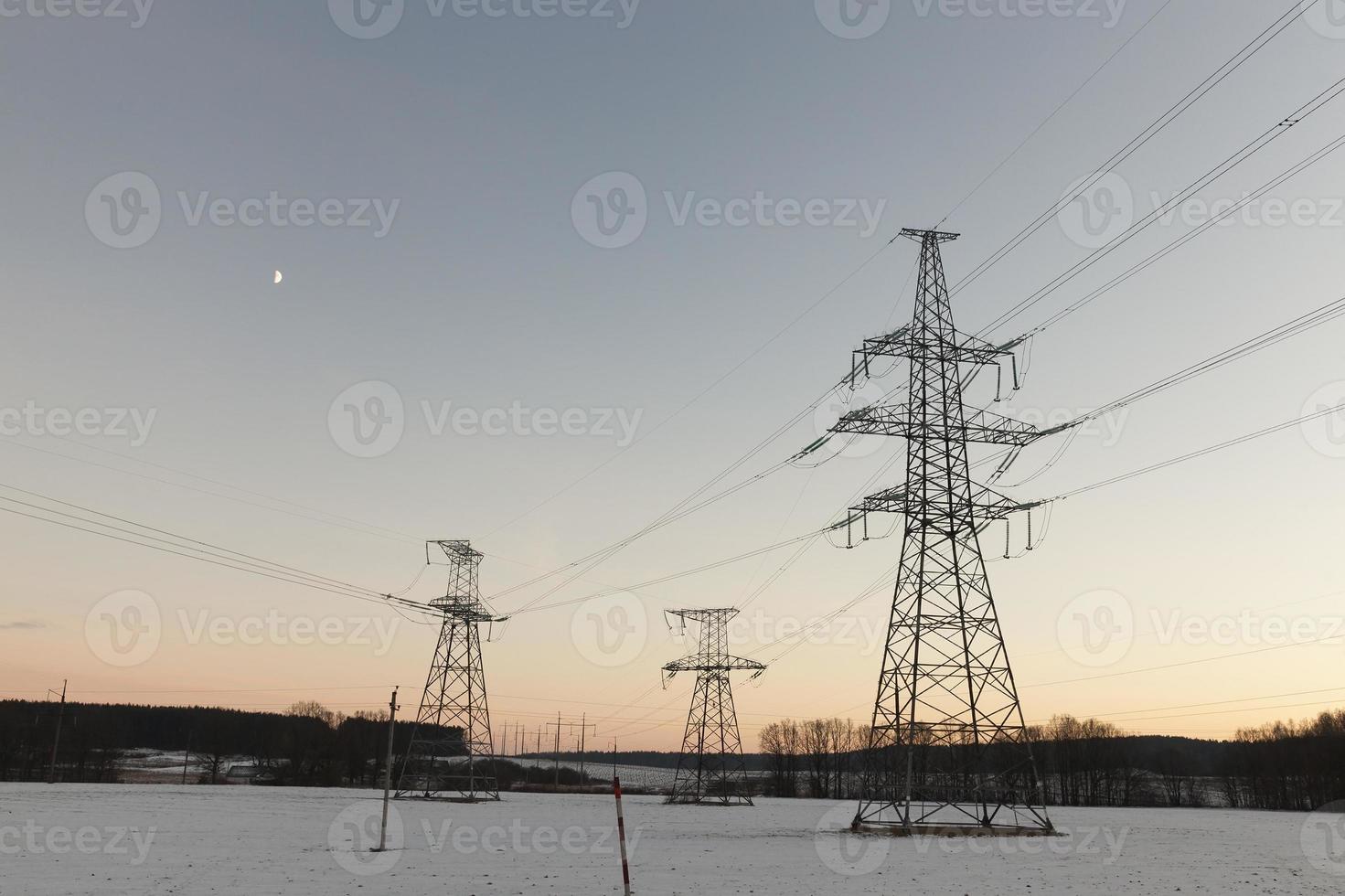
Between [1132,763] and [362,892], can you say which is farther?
[1132,763]

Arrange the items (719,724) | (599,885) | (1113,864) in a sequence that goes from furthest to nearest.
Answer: (719,724) < (1113,864) < (599,885)

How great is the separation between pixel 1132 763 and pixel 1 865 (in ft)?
560

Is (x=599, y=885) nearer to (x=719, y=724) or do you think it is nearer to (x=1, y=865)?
(x=1, y=865)

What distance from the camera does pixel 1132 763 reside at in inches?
6240

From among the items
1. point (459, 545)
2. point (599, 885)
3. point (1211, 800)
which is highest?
point (459, 545)

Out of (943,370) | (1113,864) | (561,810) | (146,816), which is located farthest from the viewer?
(561,810)

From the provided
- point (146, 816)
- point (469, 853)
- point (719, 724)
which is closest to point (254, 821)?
point (146, 816)
